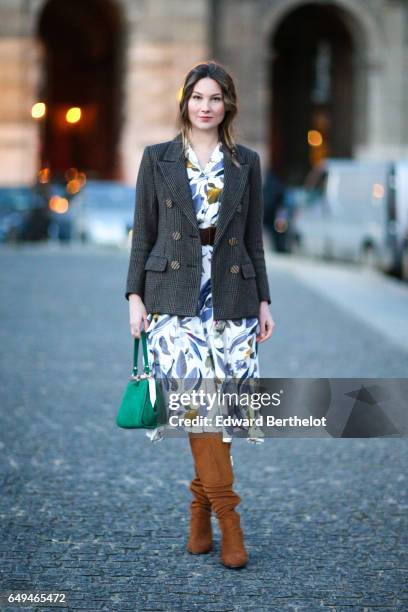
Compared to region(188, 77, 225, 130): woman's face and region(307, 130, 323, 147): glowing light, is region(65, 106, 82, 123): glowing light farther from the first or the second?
region(188, 77, 225, 130): woman's face

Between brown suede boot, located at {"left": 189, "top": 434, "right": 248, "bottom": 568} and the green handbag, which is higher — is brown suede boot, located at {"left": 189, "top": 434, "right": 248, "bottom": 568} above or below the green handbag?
below

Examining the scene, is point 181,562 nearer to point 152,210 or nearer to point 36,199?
point 152,210

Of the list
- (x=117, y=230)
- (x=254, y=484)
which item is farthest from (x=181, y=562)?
(x=117, y=230)

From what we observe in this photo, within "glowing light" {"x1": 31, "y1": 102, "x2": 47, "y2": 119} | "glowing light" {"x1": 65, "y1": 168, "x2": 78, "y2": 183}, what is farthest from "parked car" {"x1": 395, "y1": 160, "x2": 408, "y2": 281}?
Answer: "glowing light" {"x1": 65, "y1": 168, "x2": 78, "y2": 183}

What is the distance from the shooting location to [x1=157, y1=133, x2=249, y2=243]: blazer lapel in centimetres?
504

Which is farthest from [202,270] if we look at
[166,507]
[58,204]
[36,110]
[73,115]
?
[73,115]

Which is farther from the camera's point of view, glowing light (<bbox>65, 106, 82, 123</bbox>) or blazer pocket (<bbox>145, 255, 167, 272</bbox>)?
glowing light (<bbox>65, 106, 82, 123</bbox>)

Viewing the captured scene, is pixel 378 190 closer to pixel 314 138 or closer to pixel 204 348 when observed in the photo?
pixel 204 348

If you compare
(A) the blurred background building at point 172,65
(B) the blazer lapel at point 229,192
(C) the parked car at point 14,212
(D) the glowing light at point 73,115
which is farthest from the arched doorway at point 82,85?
(B) the blazer lapel at point 229,192

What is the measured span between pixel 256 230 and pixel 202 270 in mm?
292

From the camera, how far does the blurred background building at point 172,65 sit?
4016cm

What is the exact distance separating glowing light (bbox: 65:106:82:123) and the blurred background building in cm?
142

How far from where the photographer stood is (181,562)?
520 cm

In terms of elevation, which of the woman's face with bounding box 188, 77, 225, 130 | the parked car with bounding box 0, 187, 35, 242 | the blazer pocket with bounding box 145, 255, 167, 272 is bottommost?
the parked car with bounding box 0, 187, 35, 242
